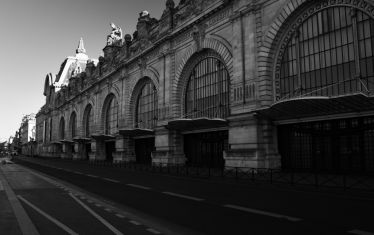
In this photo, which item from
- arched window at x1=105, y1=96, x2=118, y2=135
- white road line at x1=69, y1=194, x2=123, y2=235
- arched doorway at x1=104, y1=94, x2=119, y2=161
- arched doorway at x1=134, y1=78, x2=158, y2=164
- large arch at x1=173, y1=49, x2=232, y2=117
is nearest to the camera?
white road line at x1=69, y1=194, x2=123, y2=235

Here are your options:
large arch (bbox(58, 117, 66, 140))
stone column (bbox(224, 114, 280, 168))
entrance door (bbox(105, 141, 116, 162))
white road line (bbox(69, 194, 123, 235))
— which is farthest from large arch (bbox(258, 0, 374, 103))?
large arch (bbox(58, 117, 66, 140))

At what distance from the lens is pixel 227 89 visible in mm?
32188

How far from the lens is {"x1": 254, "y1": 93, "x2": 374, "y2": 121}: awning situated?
62.8 feet

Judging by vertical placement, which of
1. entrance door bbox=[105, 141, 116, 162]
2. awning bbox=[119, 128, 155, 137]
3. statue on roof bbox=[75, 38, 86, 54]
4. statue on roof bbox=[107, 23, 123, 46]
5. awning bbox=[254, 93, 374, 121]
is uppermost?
statue on roof bbox=[75, 38, 86, 54]

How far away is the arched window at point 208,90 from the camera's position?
3262 centimetres

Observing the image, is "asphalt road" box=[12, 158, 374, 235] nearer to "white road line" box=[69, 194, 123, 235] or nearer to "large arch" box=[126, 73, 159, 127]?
"white road line" box=[69, 194, 123, 235]

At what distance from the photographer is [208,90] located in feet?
114

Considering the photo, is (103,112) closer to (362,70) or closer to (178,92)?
(178,92)

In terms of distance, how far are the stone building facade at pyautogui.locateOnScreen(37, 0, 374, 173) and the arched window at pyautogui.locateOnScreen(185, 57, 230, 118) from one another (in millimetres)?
97

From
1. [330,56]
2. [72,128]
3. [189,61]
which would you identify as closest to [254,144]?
[330,56]

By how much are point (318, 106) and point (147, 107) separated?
2838 centimetres

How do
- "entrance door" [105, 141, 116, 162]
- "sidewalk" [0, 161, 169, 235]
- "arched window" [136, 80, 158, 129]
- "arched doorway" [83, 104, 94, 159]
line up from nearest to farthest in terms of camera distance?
"sidewalk" [0, 161, 169, 235], "arched window" [136, 80, 158, 129], "entrance door" [105, 141, 116, 162], "arched doorway" [83, 104, 94, 159]

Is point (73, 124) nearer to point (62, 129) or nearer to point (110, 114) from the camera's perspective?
point (62, 129)

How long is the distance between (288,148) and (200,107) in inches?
459
